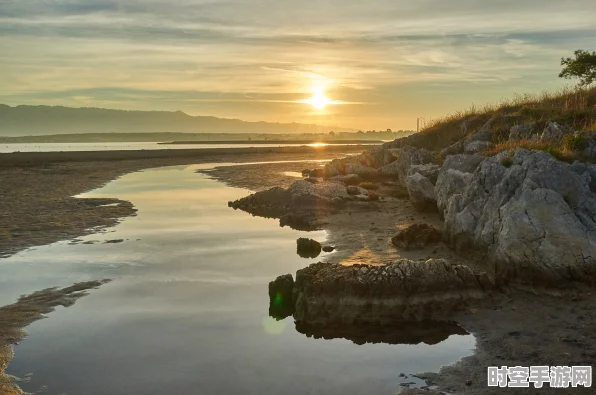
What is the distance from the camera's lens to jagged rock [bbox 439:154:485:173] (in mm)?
22250

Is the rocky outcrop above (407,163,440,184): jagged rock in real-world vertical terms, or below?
below

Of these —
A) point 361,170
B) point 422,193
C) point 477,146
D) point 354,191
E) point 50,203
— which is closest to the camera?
point 422,193

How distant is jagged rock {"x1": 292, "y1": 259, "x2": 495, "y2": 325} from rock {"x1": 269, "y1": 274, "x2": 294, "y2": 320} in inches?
9.7

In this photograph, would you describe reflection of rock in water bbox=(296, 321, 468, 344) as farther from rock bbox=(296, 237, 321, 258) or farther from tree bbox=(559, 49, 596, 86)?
tree bbox=(559, 49, 596, 86)

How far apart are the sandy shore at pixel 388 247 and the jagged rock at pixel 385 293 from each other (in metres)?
0.67

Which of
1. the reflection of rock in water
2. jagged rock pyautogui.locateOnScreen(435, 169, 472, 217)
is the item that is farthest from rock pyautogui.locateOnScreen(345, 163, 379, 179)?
the reflection of rock in water

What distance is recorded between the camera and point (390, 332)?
1119 centimetres

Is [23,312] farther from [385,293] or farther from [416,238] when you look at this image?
[416,238]

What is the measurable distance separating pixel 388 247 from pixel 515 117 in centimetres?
1732

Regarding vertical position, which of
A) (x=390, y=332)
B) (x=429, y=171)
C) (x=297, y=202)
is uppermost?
(x=429, y=171)

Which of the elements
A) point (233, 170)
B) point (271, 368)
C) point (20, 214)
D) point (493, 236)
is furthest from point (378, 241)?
point (233, 170)

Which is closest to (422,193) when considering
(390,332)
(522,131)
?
(522,131)

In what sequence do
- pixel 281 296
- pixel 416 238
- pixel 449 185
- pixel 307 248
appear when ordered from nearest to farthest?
pixel 281 296 < pixel 416 238 < pixel 307 248 < pixel 449 185

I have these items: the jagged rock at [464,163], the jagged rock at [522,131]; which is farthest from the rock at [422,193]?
the jagged rock at [522,131]
